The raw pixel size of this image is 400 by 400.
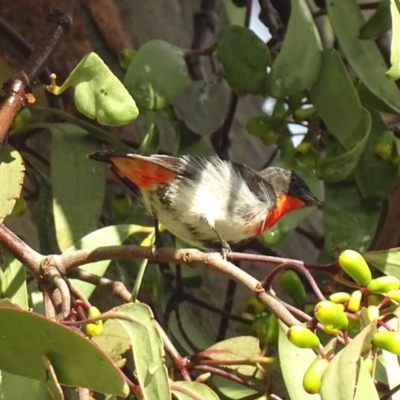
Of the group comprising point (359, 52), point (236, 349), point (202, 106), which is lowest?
point (236, 349)

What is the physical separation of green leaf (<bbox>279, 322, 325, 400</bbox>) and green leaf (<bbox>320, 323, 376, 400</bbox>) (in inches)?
6.9

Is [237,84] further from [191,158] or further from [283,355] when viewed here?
[283,355]

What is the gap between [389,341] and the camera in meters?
0.78

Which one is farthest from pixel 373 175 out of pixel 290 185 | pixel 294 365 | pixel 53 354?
pixel 53 354

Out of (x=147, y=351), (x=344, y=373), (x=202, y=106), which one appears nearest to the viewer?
(x=344, y=373)

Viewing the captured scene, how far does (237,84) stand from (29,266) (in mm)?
478

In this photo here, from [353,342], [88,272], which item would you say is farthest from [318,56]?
[353,342]

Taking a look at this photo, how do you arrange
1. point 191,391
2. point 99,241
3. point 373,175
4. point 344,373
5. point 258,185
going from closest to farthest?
point 344,373 → point 191,391 → point 99,241 → point 373,175 → point 258,185

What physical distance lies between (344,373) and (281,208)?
86 cm

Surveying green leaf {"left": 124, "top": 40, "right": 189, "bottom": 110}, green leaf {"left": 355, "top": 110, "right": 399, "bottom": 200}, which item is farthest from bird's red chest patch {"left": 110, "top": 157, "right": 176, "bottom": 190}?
green leaf {"left": 355, "top": 110, "right": 399, "bottom": 200}

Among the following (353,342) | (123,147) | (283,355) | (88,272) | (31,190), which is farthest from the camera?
(31,190)

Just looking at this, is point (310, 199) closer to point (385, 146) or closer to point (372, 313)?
point (385, 146)

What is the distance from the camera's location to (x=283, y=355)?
96cm

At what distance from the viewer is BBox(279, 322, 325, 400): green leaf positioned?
3.04 feet
